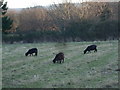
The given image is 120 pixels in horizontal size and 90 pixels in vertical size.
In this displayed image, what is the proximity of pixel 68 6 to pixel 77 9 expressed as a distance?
2464 mm

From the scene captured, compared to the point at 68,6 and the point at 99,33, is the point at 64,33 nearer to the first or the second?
the point at 99,33

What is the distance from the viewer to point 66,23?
3878cm

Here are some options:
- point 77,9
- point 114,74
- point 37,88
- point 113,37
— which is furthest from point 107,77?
point 77,9

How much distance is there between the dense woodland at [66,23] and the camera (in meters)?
33.6

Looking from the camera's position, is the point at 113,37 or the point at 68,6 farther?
the point at 68,6

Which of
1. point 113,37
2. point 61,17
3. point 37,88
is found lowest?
point 37,88

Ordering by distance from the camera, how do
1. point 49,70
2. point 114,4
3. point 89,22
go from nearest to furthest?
point 49,70, point 89,22, point 114,4

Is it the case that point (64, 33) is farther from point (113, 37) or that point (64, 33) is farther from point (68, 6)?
point (68, 6)

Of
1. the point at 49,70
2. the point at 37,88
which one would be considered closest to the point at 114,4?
the point at 49,70

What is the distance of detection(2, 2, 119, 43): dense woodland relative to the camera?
3356 centimetres

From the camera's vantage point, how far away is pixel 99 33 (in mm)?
33250

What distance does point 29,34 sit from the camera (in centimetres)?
3609

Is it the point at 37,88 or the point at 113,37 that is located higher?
the point at 113,37

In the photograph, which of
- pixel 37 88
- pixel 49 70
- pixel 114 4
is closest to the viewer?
pixel 37 88
